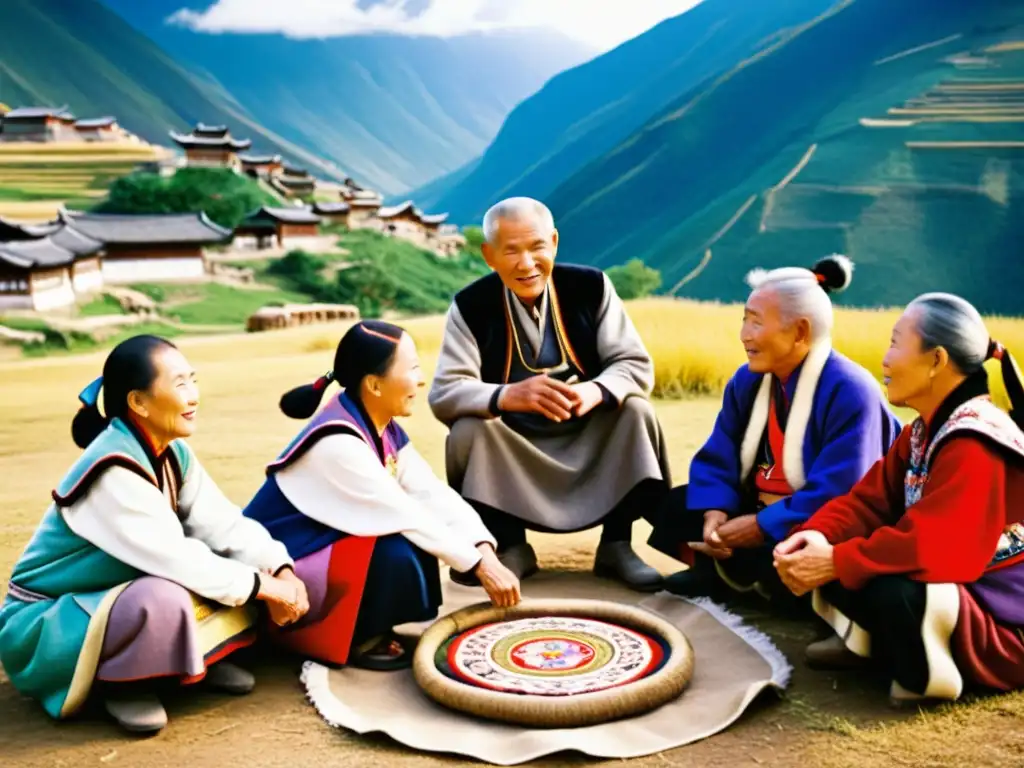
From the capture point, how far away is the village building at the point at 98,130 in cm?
3719

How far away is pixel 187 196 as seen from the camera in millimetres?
33406

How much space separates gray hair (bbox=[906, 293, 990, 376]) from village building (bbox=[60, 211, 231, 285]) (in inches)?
1045

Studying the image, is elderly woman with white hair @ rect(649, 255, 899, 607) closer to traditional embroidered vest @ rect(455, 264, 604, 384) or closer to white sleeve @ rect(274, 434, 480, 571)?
traditional embroidered vest @ rect(455, 264, 604, 384)

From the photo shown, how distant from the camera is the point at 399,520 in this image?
2936 millimetres

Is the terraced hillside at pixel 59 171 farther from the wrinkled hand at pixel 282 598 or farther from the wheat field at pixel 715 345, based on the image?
the wrinkled hand at pixel 282 598

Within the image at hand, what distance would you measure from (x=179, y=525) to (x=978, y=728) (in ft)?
6.86

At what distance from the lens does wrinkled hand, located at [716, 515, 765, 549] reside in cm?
318

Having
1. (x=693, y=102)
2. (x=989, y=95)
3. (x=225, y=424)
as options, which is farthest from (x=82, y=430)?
(x=693, y=102)

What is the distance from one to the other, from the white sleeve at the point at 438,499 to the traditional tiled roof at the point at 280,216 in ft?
97.5

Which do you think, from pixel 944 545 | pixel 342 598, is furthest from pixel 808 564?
pixel 342 598

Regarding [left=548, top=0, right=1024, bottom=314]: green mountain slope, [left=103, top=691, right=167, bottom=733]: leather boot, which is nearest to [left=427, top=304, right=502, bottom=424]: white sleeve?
[left=103, top=691, right=167, bottom=733]: leather boot

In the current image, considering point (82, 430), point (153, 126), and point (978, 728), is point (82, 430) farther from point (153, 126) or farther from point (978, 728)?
point (153, 126)

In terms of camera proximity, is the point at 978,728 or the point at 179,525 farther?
the point at 179,525

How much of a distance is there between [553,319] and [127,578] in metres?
1.92
